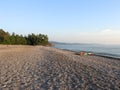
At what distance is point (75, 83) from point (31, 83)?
2337 mm

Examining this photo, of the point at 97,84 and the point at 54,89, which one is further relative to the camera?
the point at 97,84

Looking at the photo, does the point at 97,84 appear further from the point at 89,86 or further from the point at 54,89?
the point at 54,89

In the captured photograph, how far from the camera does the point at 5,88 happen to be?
8.23 m

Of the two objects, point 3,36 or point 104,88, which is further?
point 3,36

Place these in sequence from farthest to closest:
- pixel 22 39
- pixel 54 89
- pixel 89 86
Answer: pixel 22 39 < pixel 89 86 < pixel 54 89

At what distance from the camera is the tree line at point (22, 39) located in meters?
102

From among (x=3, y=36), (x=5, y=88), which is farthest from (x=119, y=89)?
(x=3, y=36)

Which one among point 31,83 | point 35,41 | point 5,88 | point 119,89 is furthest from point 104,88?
point 35,41

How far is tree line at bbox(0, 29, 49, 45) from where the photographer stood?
4002 inches

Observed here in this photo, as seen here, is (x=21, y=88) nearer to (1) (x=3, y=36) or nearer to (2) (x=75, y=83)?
(2) (x=75, y=83)

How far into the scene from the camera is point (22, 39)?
122 meters

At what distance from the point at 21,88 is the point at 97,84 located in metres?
3.91

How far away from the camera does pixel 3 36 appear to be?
3927 inches

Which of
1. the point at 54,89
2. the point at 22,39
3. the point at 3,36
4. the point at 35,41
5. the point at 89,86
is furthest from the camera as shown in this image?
the point at 35,41
